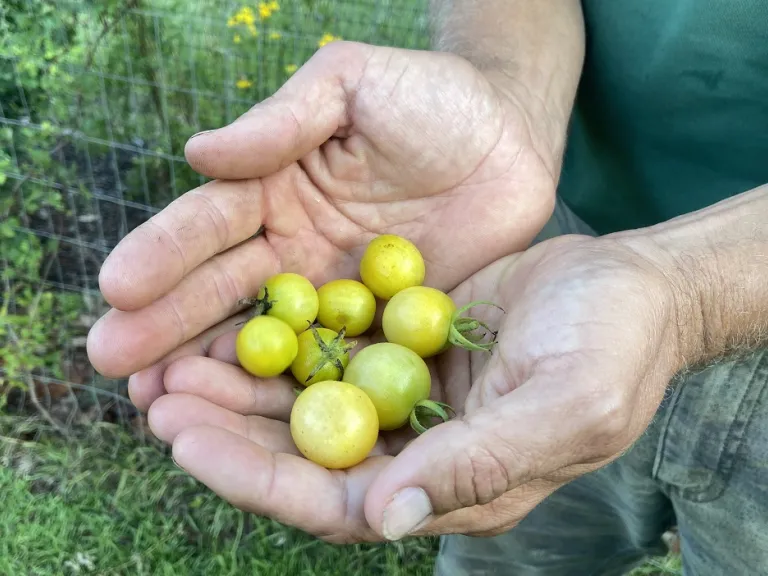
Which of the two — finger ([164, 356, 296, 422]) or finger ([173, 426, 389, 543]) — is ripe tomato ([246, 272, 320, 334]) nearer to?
finger ([164, 356, 296, 422])

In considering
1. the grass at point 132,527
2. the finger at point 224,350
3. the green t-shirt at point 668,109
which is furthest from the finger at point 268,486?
the grass at point 132,527

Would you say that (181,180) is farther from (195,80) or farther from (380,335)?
(380,335)

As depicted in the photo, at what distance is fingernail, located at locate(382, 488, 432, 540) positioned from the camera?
4.91ft

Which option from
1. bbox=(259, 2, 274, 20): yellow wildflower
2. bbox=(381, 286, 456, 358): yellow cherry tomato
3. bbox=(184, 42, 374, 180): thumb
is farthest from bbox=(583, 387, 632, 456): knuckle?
bbox=(259, 2, 274, 20): yellow wildflower

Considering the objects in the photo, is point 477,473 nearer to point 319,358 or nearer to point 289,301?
point 319,358

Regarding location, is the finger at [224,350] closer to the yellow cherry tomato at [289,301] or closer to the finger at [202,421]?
the yellow cherry tomato at [289,301]

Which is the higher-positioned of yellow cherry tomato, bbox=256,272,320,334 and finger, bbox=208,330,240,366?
yellow cherry tomato, bbox=256,272,320,334

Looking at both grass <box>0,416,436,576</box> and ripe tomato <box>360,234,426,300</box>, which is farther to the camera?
grass <box>0,416,436,576</box>

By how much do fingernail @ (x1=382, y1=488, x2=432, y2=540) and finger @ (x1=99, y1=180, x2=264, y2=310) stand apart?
3.05 feet

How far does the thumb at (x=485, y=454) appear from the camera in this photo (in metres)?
1.52

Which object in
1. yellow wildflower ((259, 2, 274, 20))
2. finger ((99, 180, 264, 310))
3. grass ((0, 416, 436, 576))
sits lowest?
grass ((0, 416, 436, 576))

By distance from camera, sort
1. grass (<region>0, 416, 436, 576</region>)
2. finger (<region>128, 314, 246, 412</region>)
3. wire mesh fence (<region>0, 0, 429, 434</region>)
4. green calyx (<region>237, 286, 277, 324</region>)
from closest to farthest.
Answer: finger (<region>128, 314, 246, 412</region>) < green calyx (<region>237, 286, 277, 324</region>) < grass (<region>0, 416, 436, 576</region>) < wire mesh fence (<region>0, 0, 429, 434</region>)

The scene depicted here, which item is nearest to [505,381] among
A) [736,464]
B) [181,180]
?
[736,464]

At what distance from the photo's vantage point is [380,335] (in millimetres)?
2514
